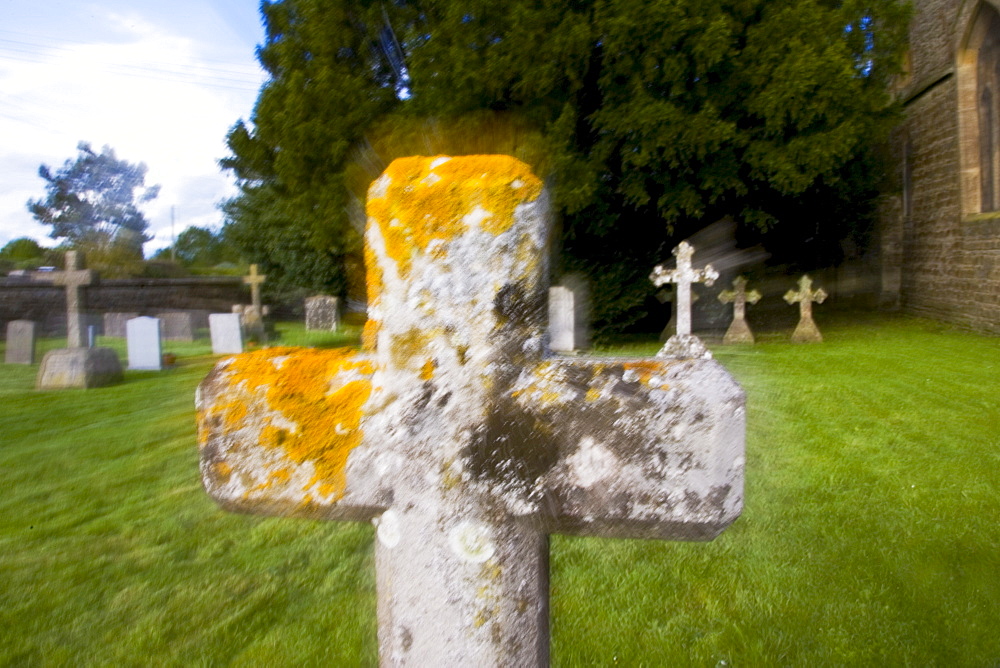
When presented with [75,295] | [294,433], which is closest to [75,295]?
[75,295]

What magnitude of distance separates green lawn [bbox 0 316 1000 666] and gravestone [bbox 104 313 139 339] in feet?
41.2

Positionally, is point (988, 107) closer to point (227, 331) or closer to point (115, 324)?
point (227, 331)

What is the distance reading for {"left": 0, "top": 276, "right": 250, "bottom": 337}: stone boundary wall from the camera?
681 inches

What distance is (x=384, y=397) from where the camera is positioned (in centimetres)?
133

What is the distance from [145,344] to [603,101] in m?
7.92

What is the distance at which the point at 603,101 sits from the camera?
11742 mm

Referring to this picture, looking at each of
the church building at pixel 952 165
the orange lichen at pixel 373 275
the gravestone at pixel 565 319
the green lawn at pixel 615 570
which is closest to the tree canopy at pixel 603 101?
the gravestone at pixel 565 319

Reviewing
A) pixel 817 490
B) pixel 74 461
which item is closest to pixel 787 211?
pixel 817 490

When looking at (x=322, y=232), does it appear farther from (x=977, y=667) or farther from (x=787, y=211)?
(x=977, y=667)

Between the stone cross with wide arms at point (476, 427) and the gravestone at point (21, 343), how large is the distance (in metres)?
13.1

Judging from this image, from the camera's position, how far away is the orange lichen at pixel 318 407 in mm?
1354

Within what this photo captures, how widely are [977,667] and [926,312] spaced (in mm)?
15377

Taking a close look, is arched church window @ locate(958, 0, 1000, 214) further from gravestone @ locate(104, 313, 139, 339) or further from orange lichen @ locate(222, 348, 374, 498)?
gravestone @ locate(104, 313, 139, 339)

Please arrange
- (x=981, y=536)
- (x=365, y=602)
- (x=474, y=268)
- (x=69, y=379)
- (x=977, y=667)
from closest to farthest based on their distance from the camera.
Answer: (x=474, y=268) < (x=977, y=667) < (x=365, y=602) < (x=981, y=536) < (x=69, y=379)
